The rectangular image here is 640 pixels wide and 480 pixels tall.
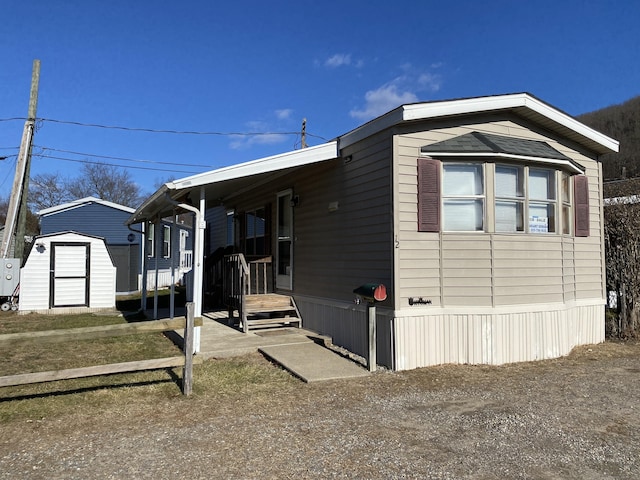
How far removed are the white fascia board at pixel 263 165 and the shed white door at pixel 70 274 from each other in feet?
25.3

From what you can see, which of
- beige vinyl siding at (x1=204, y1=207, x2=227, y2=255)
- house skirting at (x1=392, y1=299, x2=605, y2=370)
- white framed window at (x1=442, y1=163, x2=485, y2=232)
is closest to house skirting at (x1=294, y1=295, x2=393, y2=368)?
house skirting at (x1=392, y1=299, x2=605, y2=370)

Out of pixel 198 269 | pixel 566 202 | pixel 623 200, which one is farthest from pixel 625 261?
pixel 198 269

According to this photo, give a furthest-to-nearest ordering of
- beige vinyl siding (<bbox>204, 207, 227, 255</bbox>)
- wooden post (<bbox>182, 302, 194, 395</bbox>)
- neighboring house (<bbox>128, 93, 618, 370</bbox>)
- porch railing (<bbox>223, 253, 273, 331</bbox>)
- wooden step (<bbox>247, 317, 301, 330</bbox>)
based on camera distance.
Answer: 1. beige vinyl siding (<bbox>204, 207, 227, 255</bbox>)
2. porch railing (<bbox>223, 253, 273, 331</bbox>)
3. wooden step (<bbox>247, 317, 301, 330</bbox>)
4. neighboring house (<bbox>128, 93, 618, 370</bbox>)
5. wooden post (<bbox>182, 302, 194, 395</bbox>)

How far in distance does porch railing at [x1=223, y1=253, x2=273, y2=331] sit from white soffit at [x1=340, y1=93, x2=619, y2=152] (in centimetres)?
324

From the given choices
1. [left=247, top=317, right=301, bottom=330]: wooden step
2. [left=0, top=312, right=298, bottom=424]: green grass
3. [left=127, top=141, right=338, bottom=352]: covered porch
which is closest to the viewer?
[left=0, top=312, right=298, bottom=424]: green grass

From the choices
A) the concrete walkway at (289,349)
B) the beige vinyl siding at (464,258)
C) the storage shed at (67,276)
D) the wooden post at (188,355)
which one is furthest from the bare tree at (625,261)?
the storage shed at (67,276)

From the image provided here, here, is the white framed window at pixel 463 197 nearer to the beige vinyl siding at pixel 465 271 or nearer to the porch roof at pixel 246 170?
the beige vinyl siding at pixel 465 271

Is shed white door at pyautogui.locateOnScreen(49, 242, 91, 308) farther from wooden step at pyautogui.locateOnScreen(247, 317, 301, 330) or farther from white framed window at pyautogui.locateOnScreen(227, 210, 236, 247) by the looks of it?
wooden step at pyautogui.locateOnScreen(247, 317, 301, 330)

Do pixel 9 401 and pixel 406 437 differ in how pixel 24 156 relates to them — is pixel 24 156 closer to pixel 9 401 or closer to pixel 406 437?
pixel 9 401

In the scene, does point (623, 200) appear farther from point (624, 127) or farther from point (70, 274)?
point (624, 127)

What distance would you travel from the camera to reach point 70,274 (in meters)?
12.7

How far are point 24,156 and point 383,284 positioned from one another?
1262 cm

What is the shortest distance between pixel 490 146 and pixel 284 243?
448cm

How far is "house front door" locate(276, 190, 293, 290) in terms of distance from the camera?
30.0 feet
